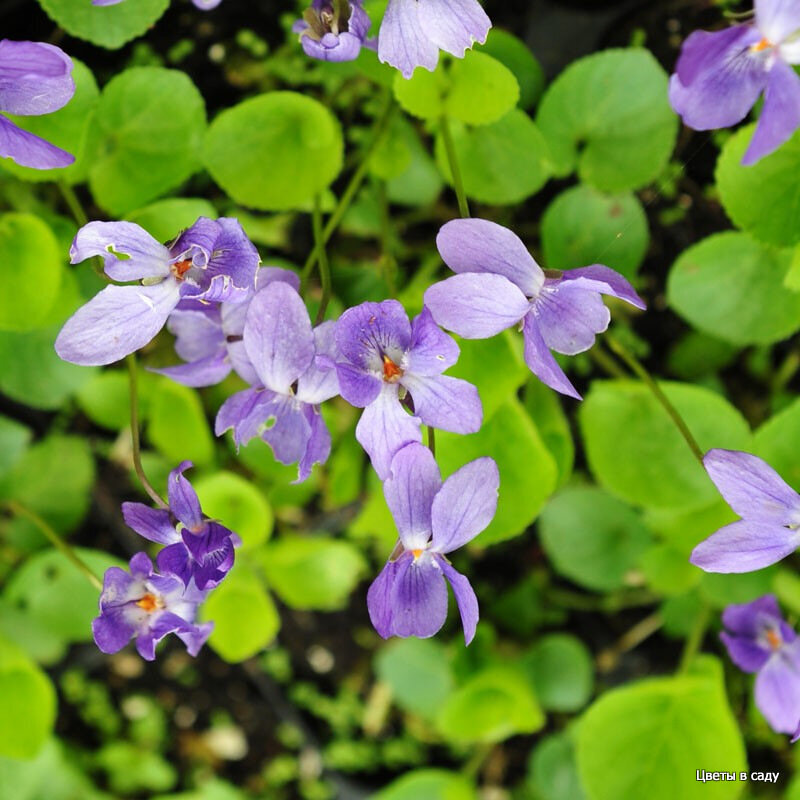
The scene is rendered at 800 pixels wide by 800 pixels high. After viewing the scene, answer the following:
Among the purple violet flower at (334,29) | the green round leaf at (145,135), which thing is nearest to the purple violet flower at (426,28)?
the purple violet flower at (334,29)

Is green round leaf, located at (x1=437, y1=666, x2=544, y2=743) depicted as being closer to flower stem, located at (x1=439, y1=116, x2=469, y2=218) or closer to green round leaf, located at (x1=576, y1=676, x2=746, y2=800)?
green round leaf, located at (x1=576, y1=676, x2=746, y2=800)

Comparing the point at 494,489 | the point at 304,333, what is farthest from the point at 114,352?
the point at 494,489

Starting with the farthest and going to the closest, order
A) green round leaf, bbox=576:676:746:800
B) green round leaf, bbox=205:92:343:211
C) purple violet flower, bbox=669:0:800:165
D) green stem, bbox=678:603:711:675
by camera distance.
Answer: green stem, bbox=678:603:711:675 < green round leaf, bbox=576:676:746:800 < green round leaf, bbox=205:92:343:211 < purple violet flower, bbox=669:0:800:165

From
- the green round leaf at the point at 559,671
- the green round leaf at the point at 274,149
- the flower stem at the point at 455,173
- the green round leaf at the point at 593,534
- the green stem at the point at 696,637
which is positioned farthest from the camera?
the green round leaf at the point at 559,671

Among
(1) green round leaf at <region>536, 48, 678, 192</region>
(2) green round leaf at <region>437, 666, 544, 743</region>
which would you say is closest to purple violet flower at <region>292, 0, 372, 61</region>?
(1) green round leaf at <region>536, 48, 678, 192</region>

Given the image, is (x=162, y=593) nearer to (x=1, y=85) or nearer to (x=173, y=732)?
(x=1, y=85)

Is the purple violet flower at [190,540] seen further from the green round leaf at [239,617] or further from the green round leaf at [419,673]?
the green round leaf at [419,673]
